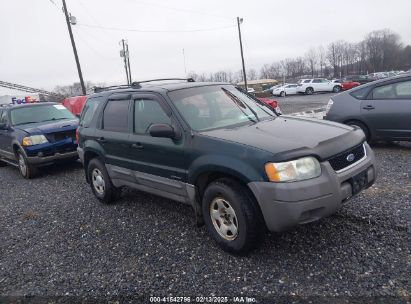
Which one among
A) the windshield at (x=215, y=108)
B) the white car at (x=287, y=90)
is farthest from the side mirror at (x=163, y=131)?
the white car at (x=287, y=90)

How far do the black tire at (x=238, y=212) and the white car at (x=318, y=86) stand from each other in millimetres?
34646

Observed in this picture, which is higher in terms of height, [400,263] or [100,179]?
[100,179]

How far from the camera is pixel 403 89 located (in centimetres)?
702

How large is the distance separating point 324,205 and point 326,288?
0.69 meters

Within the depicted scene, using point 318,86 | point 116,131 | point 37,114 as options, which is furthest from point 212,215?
point 318,86

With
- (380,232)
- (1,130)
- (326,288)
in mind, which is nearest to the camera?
(326,288)

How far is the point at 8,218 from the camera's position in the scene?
5.51 meters

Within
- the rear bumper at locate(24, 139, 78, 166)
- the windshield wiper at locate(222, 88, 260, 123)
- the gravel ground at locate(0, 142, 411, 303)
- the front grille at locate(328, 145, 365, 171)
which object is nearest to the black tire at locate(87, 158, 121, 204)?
the gravel ground at locate(0, 142, 411, 303)

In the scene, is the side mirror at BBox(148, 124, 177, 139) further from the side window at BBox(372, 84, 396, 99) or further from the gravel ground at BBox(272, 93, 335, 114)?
the gravel ground at BBox(272, 93, 335, 114)

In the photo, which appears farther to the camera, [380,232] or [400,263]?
[380,232]

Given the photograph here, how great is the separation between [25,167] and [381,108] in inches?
314

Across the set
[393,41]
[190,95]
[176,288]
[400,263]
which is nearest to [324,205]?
[400,263]

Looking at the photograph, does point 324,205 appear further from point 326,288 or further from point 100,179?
point 100,179

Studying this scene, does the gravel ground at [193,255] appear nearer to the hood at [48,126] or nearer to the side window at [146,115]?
the side window at [146,115]
